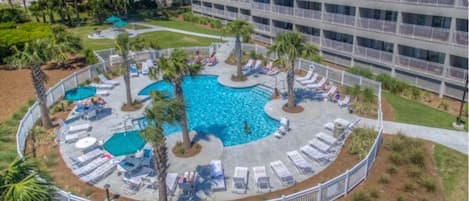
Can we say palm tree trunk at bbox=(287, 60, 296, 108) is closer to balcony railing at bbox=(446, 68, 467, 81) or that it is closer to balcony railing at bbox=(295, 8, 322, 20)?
balcony railing at bbox=(446, 68, 467, 81)

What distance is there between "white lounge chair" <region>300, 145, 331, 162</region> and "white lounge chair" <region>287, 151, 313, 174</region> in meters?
0.49

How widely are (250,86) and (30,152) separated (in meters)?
16.8

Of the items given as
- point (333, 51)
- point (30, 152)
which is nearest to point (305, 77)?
point (333, 51)

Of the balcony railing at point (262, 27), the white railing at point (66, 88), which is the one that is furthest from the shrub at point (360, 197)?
the balcony railing at point (262, 27)

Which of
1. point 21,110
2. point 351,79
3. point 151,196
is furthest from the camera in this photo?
point 351,79

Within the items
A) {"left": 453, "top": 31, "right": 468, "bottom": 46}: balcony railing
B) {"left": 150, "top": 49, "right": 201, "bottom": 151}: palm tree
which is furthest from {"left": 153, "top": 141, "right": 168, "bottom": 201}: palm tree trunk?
{"left": 453, "top": 31, "right": 468, "bottom": 46}: balcony railing

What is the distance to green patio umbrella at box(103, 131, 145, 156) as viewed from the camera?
1736 cm

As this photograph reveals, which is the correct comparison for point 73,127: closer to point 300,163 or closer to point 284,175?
point 284,175

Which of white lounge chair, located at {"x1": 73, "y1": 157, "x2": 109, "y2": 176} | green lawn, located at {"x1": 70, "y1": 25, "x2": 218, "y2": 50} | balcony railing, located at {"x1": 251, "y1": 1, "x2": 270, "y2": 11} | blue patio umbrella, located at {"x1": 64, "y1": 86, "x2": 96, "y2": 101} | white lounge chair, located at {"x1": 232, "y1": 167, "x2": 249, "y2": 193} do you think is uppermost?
balcony railing, located at {"x1": 251, "y1": 1, "x2": 270, "y2": 11}

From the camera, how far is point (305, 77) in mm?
31078

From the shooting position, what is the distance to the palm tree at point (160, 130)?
13505mm

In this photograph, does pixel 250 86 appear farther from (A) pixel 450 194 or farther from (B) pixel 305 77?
(A) pixel 450 194

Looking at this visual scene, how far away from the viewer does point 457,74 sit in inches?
1065

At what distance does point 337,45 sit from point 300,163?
66.3ft
